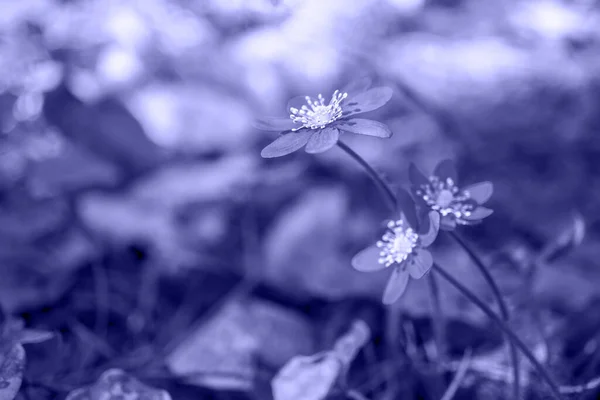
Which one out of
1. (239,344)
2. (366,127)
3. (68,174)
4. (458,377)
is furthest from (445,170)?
(68,174)

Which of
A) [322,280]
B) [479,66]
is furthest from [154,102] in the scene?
[479,66]

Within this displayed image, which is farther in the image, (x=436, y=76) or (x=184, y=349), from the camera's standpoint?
(x=436, y=76)

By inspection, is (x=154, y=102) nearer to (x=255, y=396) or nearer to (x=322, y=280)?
(x=322, y=280)

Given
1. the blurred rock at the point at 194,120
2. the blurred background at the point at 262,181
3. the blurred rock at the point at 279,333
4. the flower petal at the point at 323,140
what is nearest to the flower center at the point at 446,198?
the flower petal at the point at 323,140

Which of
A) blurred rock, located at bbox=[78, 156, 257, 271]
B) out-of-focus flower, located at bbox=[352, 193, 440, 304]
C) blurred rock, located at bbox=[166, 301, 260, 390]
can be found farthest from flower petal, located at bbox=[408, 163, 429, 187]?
blurred rock, located at bbox=[78, 156, 257, 271]

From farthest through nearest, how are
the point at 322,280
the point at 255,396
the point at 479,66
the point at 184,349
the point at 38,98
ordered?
the point at 38,98 → the point at 479,66 → the point at 322,280 → the point at 184,349 → the point at 255,396

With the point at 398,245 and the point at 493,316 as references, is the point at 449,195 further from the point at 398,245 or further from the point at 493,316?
the point at 493,316
